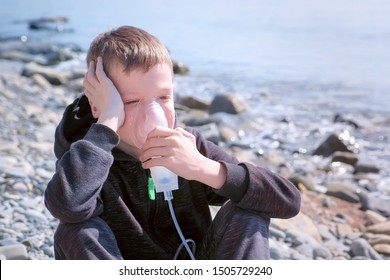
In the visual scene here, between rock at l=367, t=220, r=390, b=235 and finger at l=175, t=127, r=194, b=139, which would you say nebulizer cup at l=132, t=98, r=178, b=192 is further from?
rock at l=367, t=220, r=390, b=235

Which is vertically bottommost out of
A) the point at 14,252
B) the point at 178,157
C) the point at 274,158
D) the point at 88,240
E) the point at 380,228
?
the point at 274,158

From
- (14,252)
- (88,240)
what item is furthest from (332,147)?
(88,240)

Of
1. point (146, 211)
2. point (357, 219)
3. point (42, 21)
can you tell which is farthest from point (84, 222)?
point (42, 21)

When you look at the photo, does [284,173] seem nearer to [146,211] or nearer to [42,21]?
[146,211]

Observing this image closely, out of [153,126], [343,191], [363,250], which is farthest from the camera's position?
[343,191]

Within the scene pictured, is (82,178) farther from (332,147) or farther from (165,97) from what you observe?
(332,147)

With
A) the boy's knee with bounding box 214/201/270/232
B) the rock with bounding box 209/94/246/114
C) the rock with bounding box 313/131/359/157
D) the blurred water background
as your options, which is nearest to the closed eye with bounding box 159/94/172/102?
the boy's knee with bounding box 214/201/270/232

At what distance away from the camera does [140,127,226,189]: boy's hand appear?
2.11 m

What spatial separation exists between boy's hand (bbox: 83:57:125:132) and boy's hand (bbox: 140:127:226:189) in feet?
0.43

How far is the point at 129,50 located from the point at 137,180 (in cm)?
43

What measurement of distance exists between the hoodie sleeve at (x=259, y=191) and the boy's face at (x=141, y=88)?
265mm

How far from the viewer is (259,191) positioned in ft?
7.20

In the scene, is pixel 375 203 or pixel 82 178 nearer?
pixel 82 178

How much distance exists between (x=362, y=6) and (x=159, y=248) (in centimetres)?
1699
